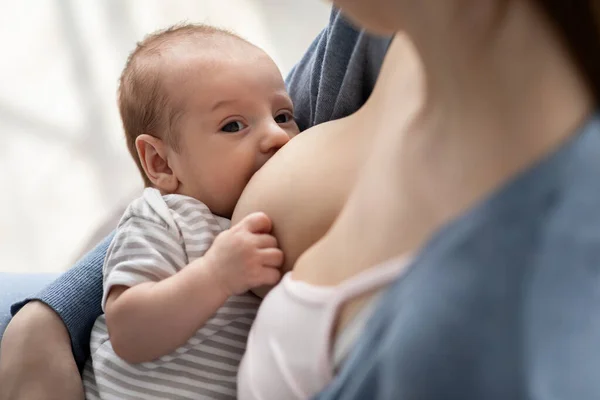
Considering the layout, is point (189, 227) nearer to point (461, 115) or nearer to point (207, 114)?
point (207, 114)

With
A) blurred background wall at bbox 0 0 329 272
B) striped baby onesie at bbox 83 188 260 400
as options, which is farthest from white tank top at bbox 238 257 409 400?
blurred background wall at bbox 0 0 329 272

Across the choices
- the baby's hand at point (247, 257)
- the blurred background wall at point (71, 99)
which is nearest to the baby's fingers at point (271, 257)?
the baby's hand at point (247, 257)

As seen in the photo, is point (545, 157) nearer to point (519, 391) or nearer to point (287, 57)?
point (519, 391)

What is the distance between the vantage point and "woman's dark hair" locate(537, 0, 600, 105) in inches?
14.6

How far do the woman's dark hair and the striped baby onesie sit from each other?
41 centimetres

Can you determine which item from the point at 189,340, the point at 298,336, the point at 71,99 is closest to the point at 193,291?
the point at 189,340

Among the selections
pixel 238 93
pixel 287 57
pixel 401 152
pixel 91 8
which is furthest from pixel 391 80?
pixel 91 8

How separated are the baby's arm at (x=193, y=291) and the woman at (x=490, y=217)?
183 millimetres

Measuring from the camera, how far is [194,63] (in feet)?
2.56

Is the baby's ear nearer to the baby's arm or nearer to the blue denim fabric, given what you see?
the baby's arm

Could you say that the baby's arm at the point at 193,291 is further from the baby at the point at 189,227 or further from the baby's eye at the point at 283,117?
the baby's eye at the point at 283,117

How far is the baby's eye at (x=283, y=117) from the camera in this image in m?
0.82

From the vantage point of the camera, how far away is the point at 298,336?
0.50m

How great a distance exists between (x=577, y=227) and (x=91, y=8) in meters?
1.87
